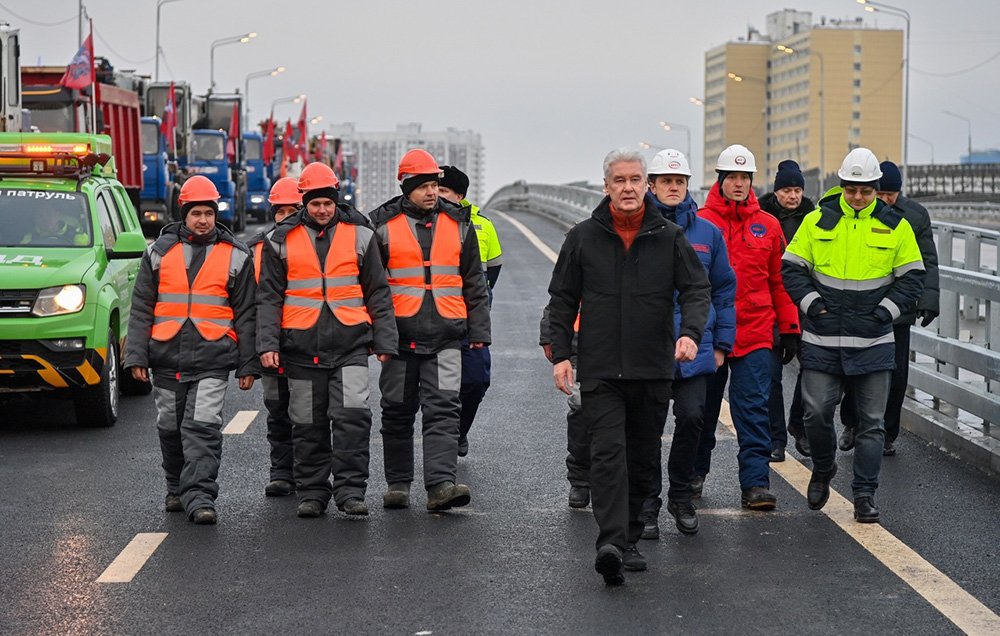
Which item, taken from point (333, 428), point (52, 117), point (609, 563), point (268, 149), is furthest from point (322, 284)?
point (268, 149)

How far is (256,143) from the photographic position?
49156 millimetres

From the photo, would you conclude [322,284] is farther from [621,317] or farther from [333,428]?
[621,317]

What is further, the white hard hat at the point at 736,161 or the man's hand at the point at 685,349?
the white hard hat at the point at 736,161

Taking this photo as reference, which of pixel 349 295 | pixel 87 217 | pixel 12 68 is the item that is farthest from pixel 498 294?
pixel 349 295

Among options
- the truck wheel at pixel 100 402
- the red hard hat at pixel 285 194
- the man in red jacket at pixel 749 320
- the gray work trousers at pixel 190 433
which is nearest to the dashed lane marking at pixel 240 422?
the truck wheel at pixel 100 402

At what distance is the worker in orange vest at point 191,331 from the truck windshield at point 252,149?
41024 mm

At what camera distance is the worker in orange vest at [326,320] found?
27.3 ft

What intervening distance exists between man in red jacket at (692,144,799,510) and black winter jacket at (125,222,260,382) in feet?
8.01

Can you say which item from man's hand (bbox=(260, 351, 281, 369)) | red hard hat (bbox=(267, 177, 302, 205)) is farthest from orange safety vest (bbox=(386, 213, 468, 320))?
red hard hat (bbox=(267, 177, 302, 205))

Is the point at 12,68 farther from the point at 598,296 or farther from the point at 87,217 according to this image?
the point at 598,296

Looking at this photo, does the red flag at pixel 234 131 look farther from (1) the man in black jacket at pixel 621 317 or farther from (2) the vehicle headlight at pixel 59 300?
(1) the man in black jacket at pixel 621 317

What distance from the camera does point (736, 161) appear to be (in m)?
8.64

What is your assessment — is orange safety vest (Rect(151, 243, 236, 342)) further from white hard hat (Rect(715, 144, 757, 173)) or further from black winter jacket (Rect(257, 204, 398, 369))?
white hard hat (Rect(715, 144, 757, 173))

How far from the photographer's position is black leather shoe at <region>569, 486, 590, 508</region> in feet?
27.9
